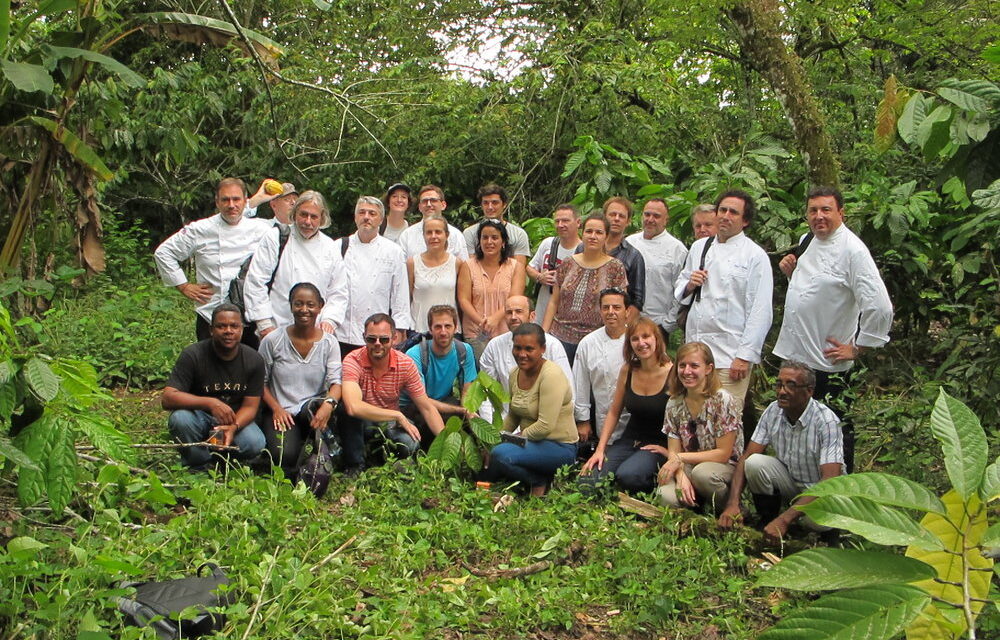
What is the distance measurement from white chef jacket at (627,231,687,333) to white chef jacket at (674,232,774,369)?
1.81 ft

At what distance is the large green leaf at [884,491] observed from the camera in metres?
1.66

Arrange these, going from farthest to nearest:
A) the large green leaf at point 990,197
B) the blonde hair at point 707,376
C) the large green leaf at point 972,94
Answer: the blonde hair at point 707,376 → the large green leaf at point 990,197 → the large green leaf at point 972,94

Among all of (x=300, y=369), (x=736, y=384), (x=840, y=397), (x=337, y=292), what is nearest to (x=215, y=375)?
(x=300, y=369)

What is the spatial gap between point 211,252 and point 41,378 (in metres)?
3.69

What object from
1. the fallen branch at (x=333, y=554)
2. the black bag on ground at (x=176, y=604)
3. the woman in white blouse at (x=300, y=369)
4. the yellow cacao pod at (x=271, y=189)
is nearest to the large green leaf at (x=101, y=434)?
the black bag on ground at (x=176, y=604)

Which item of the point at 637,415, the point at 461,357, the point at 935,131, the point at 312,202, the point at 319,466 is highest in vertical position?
the point at 935,131

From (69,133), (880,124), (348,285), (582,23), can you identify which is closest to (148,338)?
(348,285)

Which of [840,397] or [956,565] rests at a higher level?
[956,565]

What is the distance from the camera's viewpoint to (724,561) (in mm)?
5141

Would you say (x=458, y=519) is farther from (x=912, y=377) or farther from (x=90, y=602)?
(x=912, y=377)

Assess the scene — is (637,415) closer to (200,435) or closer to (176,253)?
(200,435)

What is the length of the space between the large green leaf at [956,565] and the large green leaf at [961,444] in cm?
3

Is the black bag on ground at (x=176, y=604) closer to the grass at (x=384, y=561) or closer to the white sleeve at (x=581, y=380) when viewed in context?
the grass at (x=384, y=561)

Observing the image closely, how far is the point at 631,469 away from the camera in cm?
605
